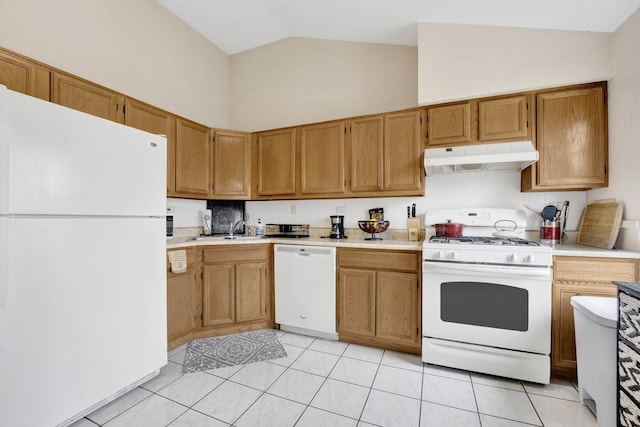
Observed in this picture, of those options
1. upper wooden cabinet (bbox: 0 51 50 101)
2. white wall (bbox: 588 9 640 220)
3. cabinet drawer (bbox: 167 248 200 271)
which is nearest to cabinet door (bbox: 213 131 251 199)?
cabinet drawer (bbox: 167 248 200 271)

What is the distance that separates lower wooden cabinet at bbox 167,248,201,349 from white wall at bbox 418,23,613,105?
251cm

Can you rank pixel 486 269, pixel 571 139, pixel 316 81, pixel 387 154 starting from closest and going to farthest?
pixel 486 269 → pixel 571 139 → pixel 387 154 → pixel 316 81

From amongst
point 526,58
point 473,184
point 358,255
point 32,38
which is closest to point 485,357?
point 358,255

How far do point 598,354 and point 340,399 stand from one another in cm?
143

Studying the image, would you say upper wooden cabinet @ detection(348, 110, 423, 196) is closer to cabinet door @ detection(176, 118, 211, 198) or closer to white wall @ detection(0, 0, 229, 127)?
cabinet door @ detection(176, 118, 211, 198)

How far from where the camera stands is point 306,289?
8.28 ft

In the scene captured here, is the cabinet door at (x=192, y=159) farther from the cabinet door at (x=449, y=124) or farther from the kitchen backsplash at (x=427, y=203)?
the cabinet door at (x=449, y=124)

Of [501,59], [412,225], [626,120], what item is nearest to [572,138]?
[626,120]

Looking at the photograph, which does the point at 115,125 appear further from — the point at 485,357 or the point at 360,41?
the point at 485,357

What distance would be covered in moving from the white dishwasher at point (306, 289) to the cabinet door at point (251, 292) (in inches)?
5.7

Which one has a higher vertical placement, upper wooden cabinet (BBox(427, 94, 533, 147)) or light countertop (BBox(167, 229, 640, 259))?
upper wooden cabinet (BBox(427, 94, 533, 147))

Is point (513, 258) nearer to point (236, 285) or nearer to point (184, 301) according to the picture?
point (236, 285)

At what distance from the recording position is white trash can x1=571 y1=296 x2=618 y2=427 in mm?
1327

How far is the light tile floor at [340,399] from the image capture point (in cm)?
149
